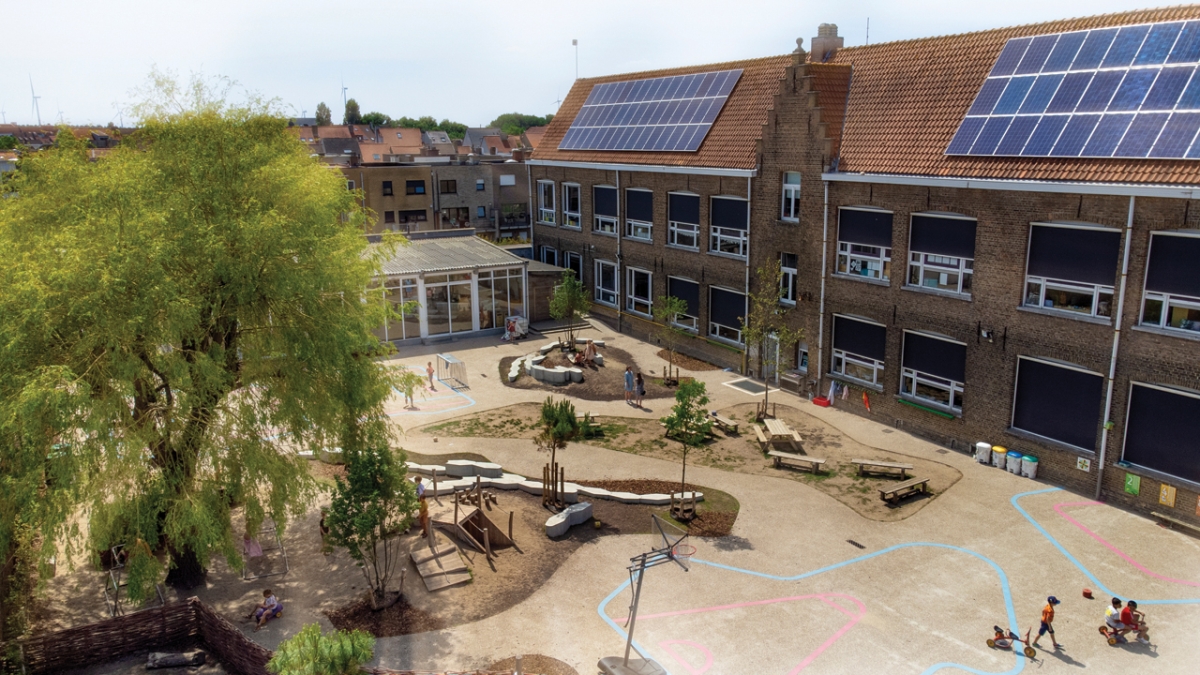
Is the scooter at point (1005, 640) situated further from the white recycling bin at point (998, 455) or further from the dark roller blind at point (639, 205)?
the dark roller blind at point (639, 205)

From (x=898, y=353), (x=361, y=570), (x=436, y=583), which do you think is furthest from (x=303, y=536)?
(x=898, y=353)

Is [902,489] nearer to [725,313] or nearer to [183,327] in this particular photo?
[725,313]

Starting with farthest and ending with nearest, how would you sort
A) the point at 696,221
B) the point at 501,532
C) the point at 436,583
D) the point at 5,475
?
the point at 696,221
the point at 501,532
the point at 436,583
the point at 5,475

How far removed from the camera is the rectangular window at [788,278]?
30141 mm

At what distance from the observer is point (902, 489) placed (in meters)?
21.2

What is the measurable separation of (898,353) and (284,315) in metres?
18.6

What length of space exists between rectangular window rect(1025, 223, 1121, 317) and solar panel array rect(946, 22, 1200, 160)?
78.9 inches

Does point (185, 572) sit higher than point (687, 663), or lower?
higher

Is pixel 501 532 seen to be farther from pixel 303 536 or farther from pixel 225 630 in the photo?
pixel 225 630

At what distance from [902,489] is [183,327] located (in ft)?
55.7

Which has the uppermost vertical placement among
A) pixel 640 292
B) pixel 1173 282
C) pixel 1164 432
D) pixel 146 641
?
pixel 1173 282

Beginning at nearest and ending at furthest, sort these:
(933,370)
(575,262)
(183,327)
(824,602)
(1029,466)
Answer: (183,327), (824,602), (1029,466), (933,370), (575,262)

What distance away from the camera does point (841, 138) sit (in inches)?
1117

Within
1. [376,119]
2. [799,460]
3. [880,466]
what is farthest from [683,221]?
[376,119]
